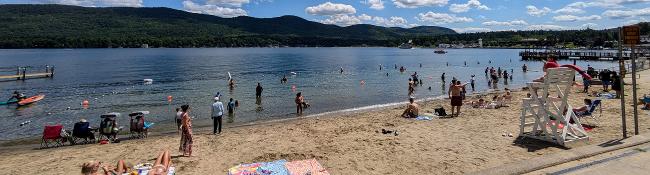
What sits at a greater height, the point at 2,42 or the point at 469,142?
the point at 2,42

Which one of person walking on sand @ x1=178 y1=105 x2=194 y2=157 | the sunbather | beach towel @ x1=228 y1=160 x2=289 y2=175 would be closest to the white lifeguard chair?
beach towel @ x1=228 y1=160 x2=289 y2=175

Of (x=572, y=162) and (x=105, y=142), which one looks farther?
(x=105, y=142)

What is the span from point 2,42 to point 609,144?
786 ft

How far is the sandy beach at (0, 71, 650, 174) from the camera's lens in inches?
385

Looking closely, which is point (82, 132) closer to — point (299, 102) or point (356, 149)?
point (356, 149)

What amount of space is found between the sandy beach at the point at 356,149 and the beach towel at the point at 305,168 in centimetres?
41

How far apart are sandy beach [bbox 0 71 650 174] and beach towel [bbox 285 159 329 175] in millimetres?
406

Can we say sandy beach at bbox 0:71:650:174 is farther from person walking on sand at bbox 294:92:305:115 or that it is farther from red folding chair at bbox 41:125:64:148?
person walking on sand at bbox 294:92:305:115

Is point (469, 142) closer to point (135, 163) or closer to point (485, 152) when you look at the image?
point (485, 152)

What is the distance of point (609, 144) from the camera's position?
33.0 feet

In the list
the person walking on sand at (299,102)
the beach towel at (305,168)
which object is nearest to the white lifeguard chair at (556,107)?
the beach towel at (305,168)

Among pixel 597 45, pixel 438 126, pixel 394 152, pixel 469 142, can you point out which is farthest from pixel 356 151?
pixel 597 45

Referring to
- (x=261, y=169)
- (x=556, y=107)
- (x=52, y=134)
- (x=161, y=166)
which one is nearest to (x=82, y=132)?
(x=52, y=134)

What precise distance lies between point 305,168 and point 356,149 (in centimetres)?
266
